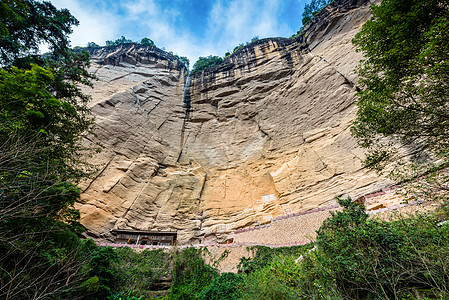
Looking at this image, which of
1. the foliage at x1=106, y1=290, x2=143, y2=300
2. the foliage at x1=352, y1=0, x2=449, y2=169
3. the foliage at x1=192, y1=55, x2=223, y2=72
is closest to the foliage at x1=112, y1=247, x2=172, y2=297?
the foliage at x1=106, y1=290, x2=143, y2=300

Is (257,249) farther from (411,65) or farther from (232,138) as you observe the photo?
(232,138)

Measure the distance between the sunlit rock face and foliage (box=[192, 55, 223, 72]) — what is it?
6049 millimetres

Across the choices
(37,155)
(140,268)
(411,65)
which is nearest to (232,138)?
(140,268)

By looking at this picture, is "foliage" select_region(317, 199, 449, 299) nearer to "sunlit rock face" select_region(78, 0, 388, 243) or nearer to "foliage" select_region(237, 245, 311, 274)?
"foliage" select_region(237, 245, 311, 274)

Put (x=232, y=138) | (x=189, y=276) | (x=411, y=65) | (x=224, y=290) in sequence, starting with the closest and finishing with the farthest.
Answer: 1. (x=411, y=65)
2. (x=224, y=290)
3. (x=189, y=276)
4. (x=232, y=138)

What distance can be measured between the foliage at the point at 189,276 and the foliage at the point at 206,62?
34436mm

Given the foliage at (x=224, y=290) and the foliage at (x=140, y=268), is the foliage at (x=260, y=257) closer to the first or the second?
the foliage at (x=224, y=290)

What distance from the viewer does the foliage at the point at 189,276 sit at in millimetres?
10666

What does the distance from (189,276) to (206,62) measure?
3721 cm

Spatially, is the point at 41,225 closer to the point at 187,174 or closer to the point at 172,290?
the point at 172,290

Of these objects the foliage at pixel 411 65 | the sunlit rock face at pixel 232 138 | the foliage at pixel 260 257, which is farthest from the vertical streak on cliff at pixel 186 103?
the foliage at pixel 411 65

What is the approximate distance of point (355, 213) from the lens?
8461mm

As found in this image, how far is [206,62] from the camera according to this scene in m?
39.6

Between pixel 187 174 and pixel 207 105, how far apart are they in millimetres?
12596
